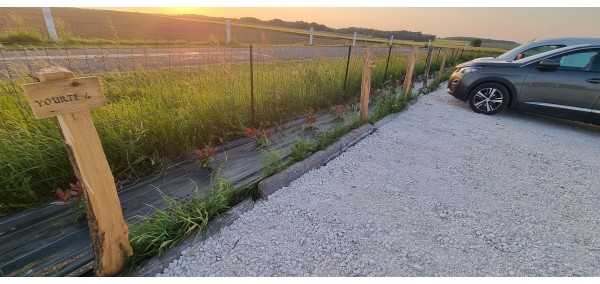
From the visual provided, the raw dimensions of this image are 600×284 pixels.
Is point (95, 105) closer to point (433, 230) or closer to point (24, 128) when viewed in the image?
point (24, 128)

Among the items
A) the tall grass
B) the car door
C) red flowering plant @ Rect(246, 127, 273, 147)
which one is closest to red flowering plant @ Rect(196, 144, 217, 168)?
the tall grass

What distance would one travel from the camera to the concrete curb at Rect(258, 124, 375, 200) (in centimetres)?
232

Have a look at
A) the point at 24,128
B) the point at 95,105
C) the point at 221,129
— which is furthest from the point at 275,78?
the point at 95,105

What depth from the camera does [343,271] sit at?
64.1 inches

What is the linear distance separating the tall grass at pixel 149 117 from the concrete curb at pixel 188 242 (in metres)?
1.02

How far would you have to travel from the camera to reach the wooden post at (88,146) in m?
1.04

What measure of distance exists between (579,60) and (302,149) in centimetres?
501

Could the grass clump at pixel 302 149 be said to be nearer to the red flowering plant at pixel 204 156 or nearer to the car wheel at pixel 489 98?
the red flowering plant at pixel 204 156

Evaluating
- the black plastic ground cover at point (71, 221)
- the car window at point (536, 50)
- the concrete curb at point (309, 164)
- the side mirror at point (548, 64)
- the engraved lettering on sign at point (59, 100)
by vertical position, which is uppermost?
the car window at point (536, 50)

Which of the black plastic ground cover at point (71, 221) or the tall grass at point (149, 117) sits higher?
the tall grass at point (149, 117)

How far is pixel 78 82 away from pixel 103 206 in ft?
1.99

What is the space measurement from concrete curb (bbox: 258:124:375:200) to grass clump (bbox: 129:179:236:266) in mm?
306

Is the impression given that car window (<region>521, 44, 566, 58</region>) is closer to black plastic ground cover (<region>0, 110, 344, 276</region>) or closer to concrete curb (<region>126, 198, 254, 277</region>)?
black plastic ground cover (<region>0, 110, 344, 276</region>)

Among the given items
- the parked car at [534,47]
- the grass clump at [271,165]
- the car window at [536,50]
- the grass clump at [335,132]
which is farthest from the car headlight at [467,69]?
the grass clump at [271,165]
